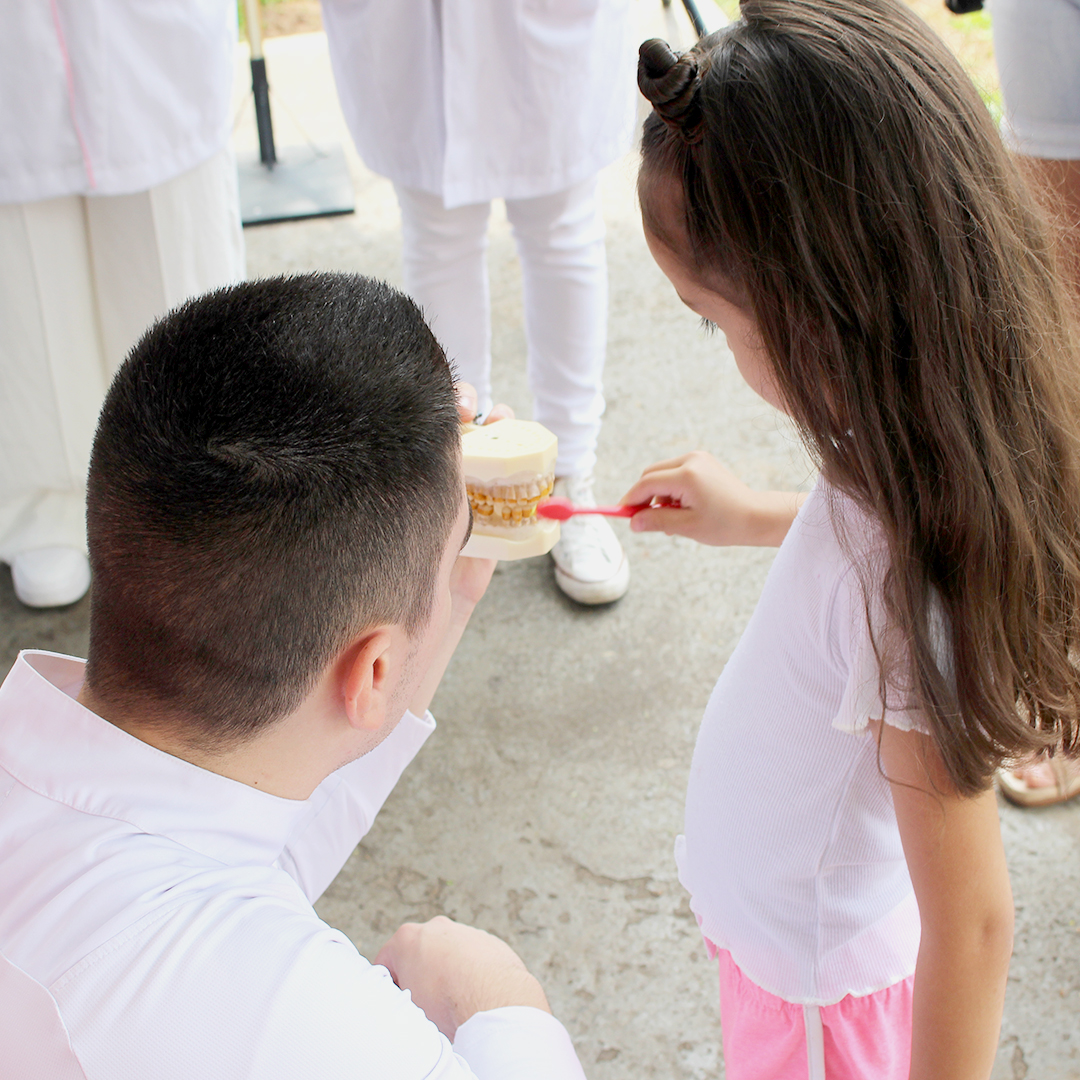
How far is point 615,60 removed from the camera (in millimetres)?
1562

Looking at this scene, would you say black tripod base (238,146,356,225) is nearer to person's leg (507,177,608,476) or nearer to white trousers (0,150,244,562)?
white trousers (0,150,244,562)

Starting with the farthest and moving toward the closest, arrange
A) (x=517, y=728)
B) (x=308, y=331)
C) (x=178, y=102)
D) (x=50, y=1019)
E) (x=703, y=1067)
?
(x=517, y=728) < (x=178, y=102) < (x=703, y=1067) < (x=308, y=331) < (x=50, y=1019)

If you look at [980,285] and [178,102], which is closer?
[980,285]

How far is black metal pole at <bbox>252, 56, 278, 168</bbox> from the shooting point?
110 inches

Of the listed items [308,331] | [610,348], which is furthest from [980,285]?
[610,348]

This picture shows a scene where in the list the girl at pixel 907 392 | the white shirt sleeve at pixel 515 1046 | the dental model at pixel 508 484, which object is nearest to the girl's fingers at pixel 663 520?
the dental model at pixel 508 484

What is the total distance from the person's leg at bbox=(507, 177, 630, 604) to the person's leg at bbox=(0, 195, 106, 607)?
664 mm

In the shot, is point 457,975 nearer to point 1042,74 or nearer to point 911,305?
point 911,305

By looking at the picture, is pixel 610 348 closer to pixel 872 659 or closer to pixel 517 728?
pixel 517 728

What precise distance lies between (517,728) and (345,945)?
95cm

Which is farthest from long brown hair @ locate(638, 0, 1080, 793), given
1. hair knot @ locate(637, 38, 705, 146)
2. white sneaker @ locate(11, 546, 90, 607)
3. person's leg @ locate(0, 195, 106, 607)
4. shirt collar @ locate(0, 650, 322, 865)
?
white sneaker @ locate(11, 546, 90, 607)

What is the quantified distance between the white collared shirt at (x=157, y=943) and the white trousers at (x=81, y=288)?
105 centimetres

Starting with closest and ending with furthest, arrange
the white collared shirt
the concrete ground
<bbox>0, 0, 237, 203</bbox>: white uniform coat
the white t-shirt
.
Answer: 1. the white collared shirt
2. the white t-shirt
3. the concrete ground
4. <bbox>0, 0, 237, 203</bbox>: white uniform coat

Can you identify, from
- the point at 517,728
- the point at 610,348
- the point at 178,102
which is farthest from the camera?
the point at 610,348
